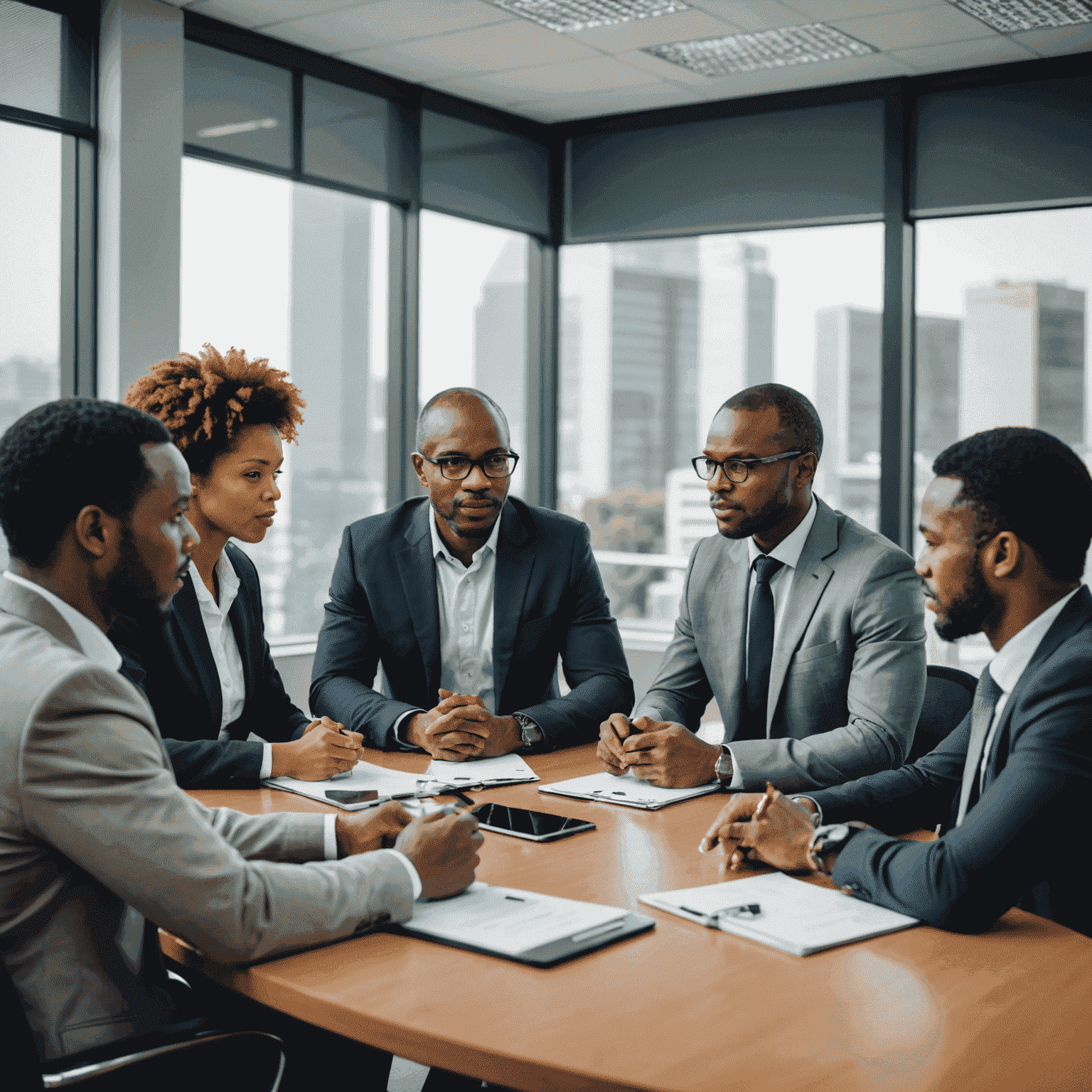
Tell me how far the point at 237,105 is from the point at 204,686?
131 inches

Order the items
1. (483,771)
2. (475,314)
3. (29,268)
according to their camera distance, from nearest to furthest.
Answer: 1. (483,771)
2. (29,268)
3. (475,314)

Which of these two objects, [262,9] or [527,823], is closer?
[527,823]

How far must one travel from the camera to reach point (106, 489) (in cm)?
148

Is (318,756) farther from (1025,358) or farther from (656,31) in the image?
(1025,358)

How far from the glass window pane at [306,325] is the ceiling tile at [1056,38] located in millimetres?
2917

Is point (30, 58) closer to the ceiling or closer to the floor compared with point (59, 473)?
closer to the ceiling

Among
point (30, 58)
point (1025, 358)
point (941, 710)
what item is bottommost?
point (941, 710)

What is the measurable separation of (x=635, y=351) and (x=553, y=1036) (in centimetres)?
558

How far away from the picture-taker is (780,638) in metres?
2.67

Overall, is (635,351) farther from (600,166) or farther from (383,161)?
(383,161)

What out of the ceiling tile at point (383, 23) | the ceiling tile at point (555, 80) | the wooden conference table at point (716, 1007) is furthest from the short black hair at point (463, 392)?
the ceiling tile at point (555, 80)

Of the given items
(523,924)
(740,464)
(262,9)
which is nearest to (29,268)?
(262,9)

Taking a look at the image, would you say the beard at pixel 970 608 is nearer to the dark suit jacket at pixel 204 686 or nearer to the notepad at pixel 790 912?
the notepad at pixel 790 912

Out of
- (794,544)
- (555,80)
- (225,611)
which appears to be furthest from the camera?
(555,80)
